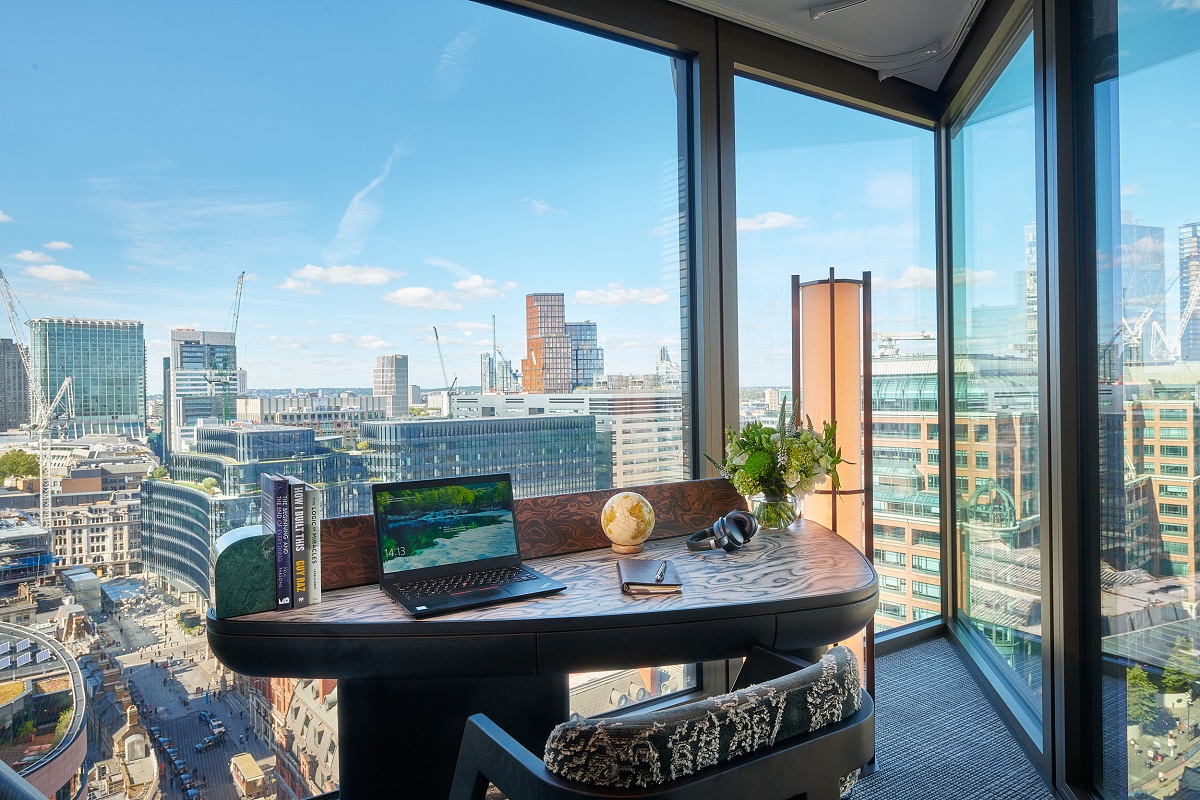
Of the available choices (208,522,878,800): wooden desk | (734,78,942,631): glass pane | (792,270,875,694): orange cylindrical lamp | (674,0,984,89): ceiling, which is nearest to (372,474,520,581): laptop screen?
(208,522,878,800): wooden desk

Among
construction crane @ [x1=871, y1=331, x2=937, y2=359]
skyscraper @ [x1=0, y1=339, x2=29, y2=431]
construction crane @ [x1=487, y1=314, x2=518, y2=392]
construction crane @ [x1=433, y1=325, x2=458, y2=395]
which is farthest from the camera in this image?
construction crane @ [x1=871, y1=331, x2=937, y2=359]

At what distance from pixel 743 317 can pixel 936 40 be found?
1.40 m

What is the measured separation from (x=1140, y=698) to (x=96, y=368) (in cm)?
285

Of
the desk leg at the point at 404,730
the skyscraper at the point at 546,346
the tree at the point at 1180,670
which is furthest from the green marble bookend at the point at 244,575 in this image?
the tree at the point at 1180,670

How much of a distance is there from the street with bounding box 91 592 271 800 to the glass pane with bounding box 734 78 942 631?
78.9 inches

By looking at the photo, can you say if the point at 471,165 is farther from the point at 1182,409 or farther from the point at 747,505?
the point at 1182,409

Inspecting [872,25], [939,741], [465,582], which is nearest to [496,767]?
[465,582]

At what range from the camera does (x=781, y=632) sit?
1.67 m

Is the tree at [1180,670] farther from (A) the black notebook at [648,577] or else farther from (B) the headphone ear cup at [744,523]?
(A) the black notebook at [648,577]

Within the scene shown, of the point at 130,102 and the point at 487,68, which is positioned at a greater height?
the point at 487,68

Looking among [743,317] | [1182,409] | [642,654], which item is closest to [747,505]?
[743,317]

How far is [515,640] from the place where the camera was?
1.52 m

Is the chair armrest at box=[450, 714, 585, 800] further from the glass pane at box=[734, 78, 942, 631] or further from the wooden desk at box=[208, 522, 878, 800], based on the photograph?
the glass pane at box=[734, 78, 942, 631]

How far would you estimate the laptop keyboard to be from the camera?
1666 millimetres
